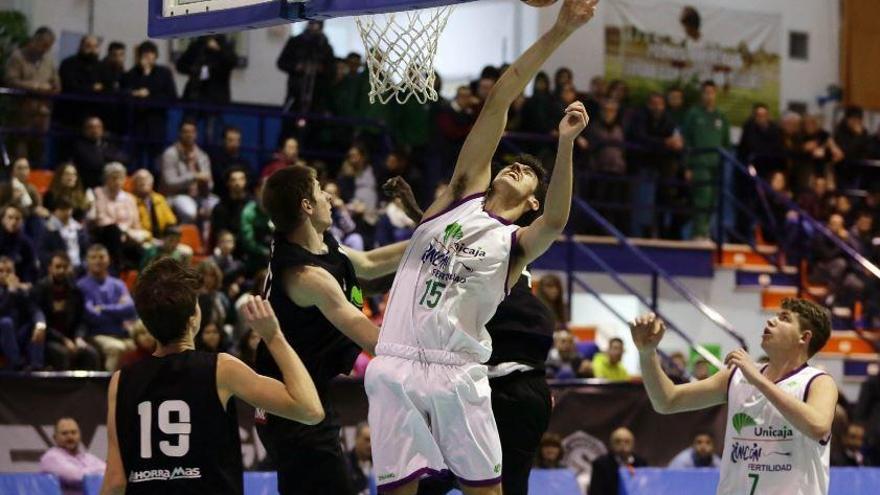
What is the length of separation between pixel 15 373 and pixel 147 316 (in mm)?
6427

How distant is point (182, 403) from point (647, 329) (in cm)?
242

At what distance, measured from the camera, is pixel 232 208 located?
14.9m

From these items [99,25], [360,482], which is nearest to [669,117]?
[99,25]

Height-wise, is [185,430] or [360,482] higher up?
[185,430]

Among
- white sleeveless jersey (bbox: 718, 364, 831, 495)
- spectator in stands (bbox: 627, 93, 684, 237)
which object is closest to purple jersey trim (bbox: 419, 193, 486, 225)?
white sleeveless jersey (bbox: 718, 364, 831, 495)

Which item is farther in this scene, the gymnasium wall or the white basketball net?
the gymnasium wall

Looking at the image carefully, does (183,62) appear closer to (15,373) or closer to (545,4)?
(15,373)

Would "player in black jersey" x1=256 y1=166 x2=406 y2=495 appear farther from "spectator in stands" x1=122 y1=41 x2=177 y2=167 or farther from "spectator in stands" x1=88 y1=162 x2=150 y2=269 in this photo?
"spectator in stands" x1=122 y1=41 x2=177 y2=167

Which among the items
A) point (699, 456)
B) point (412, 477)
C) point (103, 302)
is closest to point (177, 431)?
point (412, 477)

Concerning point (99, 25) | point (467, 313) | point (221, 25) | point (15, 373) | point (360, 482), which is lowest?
point (360, 482)

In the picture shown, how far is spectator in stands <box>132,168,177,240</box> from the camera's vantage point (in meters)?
14.6

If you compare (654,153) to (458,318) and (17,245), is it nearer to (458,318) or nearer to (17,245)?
(17,245)

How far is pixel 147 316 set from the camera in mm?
5090

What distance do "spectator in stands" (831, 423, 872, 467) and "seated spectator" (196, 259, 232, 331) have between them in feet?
18.7
